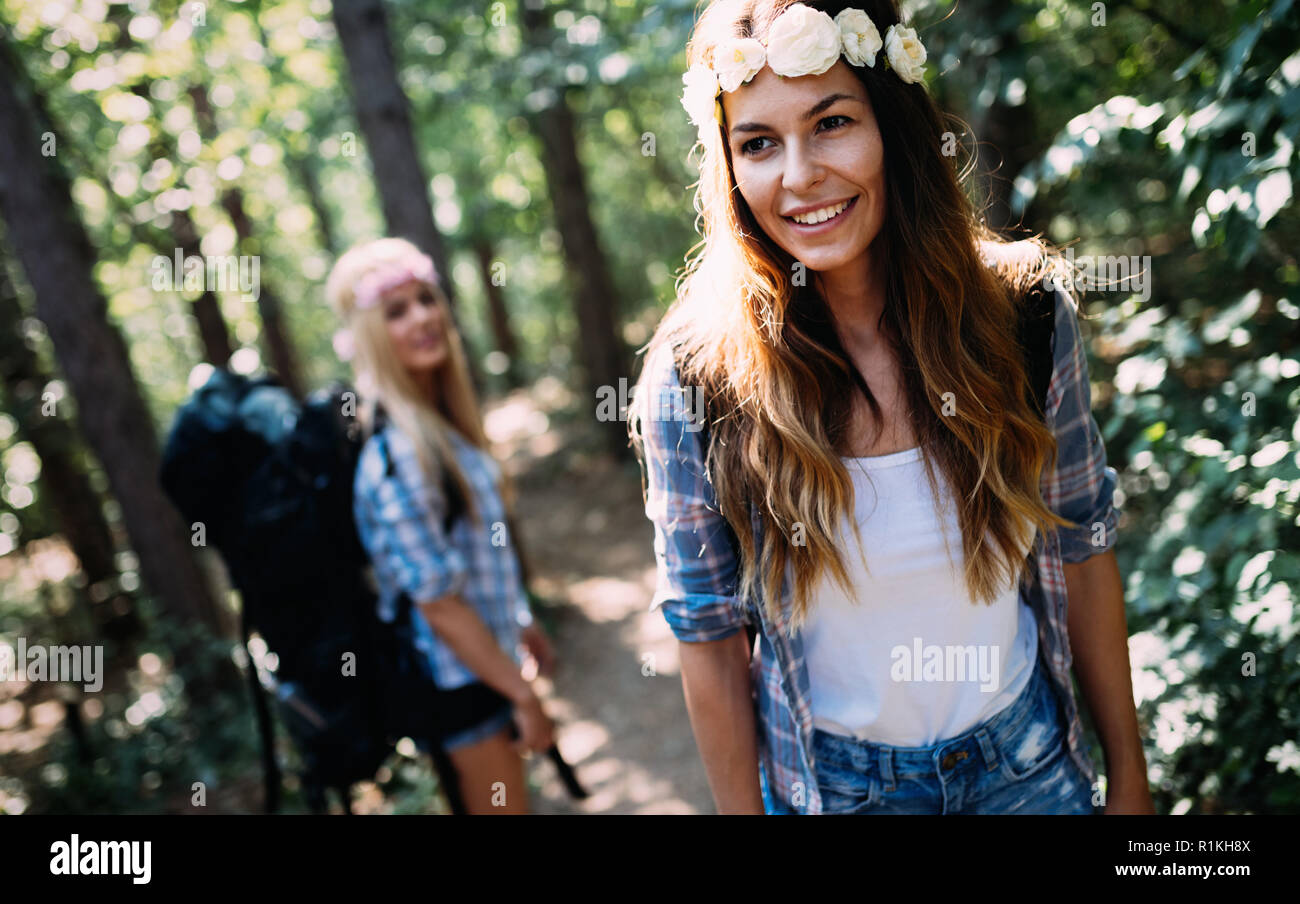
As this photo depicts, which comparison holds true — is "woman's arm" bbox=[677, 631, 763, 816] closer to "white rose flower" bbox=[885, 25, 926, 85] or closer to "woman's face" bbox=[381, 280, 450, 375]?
"white rose flower" bbox=[885, 25, 926, 85]

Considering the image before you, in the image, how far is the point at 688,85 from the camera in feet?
5.34

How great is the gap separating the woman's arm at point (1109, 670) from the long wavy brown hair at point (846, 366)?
0.76 feet

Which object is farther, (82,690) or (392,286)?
(82,690)

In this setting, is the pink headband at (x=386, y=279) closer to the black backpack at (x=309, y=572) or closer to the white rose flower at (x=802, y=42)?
the black backpack at (x=309, y=572)

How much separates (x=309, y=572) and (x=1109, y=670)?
7.30 feet

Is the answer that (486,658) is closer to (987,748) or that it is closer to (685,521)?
(685,521)

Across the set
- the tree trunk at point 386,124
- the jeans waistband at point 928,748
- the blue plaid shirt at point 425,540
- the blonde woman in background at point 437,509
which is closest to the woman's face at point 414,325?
the blonde woman in background at point 437,509

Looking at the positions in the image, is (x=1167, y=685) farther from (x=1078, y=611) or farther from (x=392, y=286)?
(x=392, y=286)

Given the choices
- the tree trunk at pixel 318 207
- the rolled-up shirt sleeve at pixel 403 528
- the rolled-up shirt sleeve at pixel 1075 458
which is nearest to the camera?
the rolled-up shirt sleeve at pixel 1075 458

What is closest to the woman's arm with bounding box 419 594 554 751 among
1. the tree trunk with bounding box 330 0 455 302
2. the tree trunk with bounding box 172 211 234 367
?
the tree trunk with bounding box 330 0 455 302

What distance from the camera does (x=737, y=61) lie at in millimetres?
1495

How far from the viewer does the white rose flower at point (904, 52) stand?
1.54 meters
